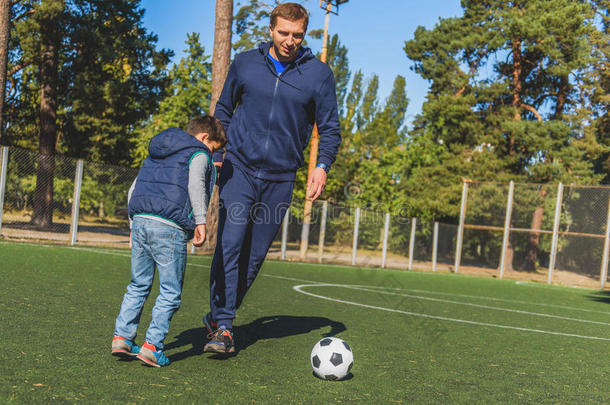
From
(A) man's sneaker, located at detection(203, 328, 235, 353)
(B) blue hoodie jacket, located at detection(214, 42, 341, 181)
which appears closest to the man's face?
(B) blue hoodie jacket, located at detection(214, 42, 341, 181)

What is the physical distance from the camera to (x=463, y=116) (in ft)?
98.8

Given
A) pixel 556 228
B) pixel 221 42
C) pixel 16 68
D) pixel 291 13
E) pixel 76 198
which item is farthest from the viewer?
pixel 16 68

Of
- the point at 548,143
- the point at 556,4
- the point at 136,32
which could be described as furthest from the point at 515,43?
the point at 136,32

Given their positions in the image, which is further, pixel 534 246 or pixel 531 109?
pixel 531 109

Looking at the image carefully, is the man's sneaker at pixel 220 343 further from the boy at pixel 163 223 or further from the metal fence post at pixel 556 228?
the metal fence post at pixel 556 228

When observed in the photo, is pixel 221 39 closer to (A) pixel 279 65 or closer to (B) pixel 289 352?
(A) pixel 279 65

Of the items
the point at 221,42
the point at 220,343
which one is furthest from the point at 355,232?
the point at 220,343

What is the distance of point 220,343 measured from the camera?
3.51m

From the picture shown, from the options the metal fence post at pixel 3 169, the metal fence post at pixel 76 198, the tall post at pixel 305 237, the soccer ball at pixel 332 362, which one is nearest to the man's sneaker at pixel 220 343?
the soccer ball at pixel 332 362

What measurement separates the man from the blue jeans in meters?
0.49

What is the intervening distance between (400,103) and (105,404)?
188ft

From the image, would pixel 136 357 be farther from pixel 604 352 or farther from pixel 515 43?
pixel 515 43

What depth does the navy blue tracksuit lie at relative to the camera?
3.80 m

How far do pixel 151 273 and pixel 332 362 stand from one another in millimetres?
1153
